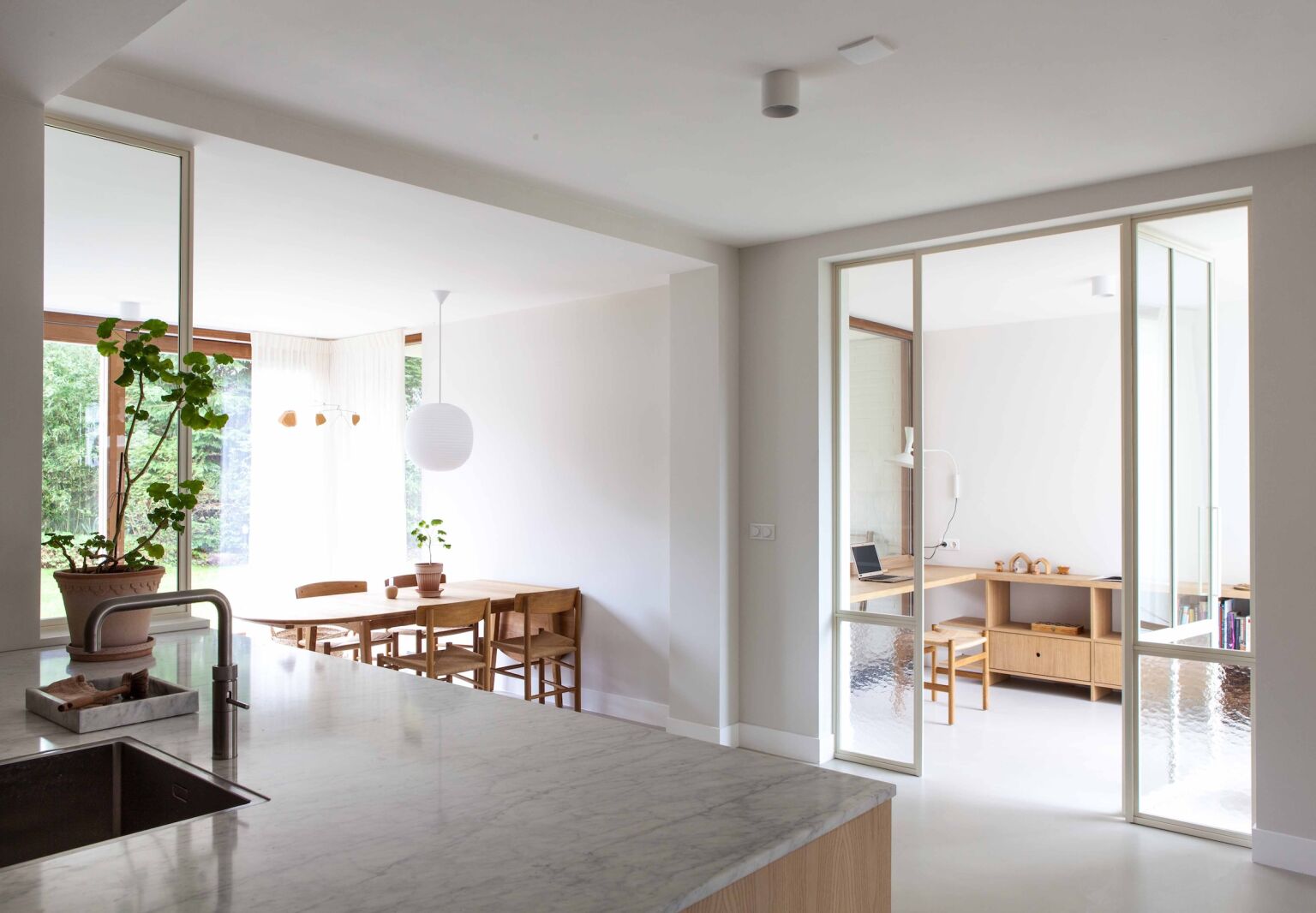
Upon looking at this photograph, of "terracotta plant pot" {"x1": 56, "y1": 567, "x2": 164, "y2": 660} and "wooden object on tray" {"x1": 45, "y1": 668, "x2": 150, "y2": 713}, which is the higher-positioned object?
"terracotta plant pot" {"x1": 56, "y1": 567, "x2": 164, "y2": 660}

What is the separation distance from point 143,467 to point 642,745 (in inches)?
77.3

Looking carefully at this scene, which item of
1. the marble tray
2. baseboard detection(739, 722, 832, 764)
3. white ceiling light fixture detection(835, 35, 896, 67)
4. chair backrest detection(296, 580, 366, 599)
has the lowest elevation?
baseboard detection(739, 722, 832, 764)

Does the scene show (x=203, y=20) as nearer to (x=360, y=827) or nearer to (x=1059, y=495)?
(x=360, y=827)

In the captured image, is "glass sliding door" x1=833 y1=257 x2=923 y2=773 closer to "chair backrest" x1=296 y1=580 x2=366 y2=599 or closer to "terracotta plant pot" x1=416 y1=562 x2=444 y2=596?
"terracotta plant pot" x1=416 y1=562 x2=444 y2=596

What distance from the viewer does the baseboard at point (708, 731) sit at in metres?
5.09

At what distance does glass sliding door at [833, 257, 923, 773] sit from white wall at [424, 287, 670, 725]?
46.6 inches

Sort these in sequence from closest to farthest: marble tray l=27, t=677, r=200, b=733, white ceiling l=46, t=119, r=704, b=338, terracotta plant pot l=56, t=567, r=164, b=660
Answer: marble tray l=27, t=677, r=200, b=733 → terracotta plant pot l=56, t=567, r=164, b=660 → white ceiling l=46, t=119, r=704, b=338

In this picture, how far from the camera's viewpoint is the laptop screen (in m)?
4.90

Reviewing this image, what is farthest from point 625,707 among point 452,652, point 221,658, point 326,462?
point 221,658

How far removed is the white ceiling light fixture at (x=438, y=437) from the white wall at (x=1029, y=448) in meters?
3.32

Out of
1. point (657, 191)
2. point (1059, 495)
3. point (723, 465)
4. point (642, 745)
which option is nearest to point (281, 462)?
point (723, 465)

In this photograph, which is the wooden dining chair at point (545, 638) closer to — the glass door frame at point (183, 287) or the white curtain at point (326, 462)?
the white curtain at point (326, 462)

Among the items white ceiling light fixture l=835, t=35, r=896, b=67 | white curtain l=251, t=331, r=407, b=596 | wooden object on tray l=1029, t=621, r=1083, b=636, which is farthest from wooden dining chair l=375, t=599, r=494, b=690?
wooden object on tray l=1029, t=621, r=1083, b=636

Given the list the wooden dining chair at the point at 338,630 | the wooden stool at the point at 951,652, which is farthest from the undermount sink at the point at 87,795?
the wooden stool at the point at 951,652
